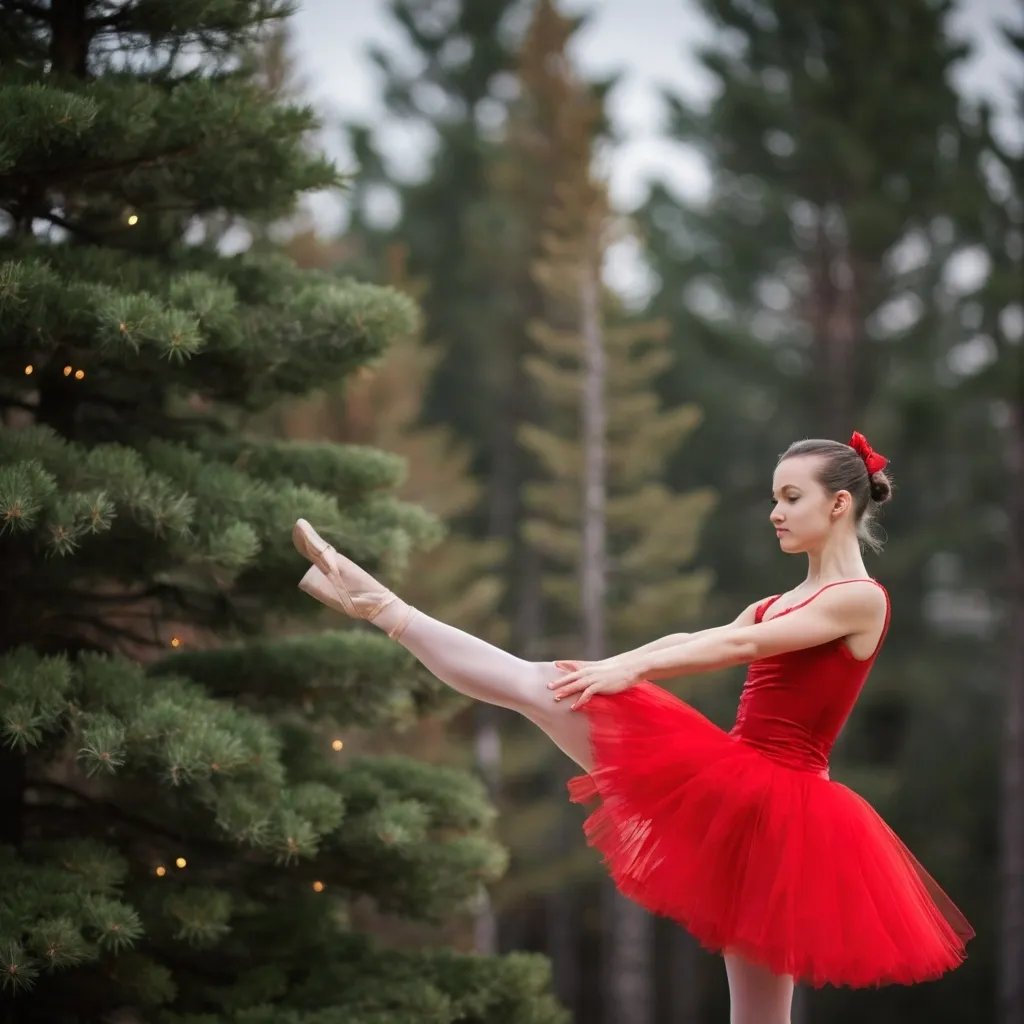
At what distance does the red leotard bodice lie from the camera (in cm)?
345

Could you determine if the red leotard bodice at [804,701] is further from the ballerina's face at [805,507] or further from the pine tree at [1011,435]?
the pine tree at [1011,435]

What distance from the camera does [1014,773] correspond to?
13.0 meters

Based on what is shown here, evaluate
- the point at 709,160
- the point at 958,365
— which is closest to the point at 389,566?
the point at 709,160

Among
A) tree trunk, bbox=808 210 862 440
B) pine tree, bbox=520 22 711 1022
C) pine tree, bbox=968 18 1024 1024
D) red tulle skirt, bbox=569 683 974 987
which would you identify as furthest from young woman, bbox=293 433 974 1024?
tree trunk, bbox=808 210 862 440

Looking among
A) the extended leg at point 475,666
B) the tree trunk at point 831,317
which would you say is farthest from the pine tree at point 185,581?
the tree trunk at point 831,317

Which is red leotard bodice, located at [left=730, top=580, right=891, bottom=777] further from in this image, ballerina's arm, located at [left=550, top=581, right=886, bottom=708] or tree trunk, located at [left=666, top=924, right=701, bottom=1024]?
tree trunk, located at [left=666, top=924, right=701, bottom=1024]

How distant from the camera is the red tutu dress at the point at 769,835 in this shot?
10.5 feet

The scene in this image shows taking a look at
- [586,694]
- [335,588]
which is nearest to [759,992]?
[586,694]

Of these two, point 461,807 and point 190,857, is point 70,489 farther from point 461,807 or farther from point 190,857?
point 461,807

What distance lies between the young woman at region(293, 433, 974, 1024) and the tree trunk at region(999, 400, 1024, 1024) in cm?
1022

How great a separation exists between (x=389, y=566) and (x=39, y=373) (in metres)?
1.41

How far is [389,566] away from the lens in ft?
14.8

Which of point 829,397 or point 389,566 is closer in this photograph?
point 389,566

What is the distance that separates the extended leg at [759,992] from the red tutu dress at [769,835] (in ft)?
0.40
